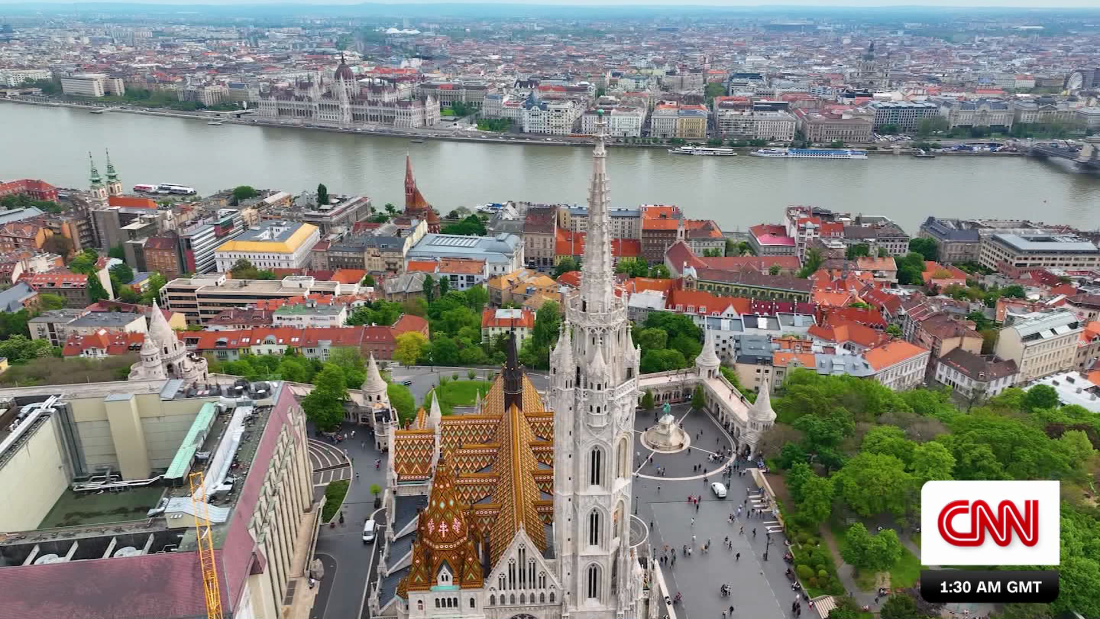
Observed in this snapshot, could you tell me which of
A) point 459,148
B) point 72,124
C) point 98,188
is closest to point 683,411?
point 98,188

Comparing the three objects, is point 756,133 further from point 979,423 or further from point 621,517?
point 621,517

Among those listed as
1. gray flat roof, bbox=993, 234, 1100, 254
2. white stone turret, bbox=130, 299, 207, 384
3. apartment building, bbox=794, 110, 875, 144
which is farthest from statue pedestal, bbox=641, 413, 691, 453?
apartment building, bbox=794, 110, 875, 144

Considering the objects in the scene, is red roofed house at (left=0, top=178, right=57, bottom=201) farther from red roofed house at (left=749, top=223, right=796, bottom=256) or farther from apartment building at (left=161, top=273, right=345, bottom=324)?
red roofed house at (left=749, top=223, right=796, bottom=256)

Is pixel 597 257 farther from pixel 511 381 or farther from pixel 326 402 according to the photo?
pixel 326 402

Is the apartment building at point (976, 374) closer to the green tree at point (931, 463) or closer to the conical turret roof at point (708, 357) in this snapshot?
the green tree at point (931, 463)

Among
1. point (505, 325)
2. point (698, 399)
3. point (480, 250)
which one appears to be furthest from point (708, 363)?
point (480, 250)
